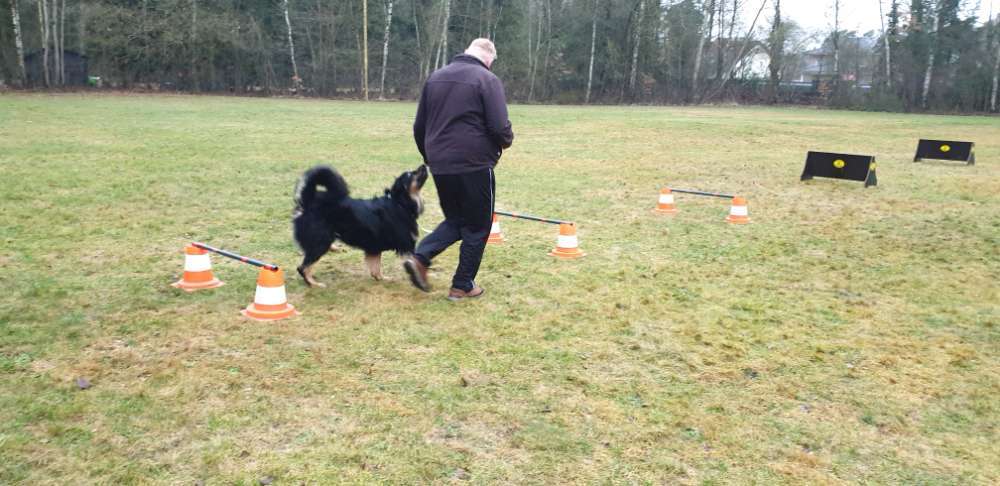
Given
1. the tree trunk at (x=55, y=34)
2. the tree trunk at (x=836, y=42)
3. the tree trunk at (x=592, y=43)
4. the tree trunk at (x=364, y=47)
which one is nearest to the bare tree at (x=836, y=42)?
the tree trunk at (x=836, y=42)

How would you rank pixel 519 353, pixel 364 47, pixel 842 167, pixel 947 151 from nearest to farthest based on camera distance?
pixel 519 353, pixel 842 167, pixel 947 151, pixel 364 47

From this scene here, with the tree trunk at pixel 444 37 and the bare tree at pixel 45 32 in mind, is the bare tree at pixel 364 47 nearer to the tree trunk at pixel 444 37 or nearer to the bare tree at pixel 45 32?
the tree trunk at pixel 444 37

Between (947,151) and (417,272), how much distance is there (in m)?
14.4

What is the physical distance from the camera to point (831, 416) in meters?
3.56

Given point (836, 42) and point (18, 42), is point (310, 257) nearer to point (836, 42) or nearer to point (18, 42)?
point (18, 42)

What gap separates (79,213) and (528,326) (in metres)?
5.86

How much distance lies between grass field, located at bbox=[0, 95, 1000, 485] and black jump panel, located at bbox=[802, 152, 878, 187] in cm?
212

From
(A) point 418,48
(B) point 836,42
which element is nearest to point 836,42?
(B) point 836,42

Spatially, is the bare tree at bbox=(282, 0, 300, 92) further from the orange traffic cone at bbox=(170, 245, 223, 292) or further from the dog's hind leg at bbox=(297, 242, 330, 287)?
the dog's hind leg at bbox=(297, 242, 330, 287)

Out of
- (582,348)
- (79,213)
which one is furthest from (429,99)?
(79,213)

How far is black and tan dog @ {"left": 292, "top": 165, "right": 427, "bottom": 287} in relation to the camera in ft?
17.2

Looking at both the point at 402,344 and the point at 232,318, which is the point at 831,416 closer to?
the point at 402,344

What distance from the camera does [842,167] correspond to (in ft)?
38.8

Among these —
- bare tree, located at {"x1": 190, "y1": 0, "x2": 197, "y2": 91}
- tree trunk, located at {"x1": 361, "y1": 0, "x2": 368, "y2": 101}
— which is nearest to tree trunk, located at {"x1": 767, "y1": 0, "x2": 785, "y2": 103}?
tree trunk, located at {"x1": 361, "y1": 0, "x2": 368, "y2": 101}
